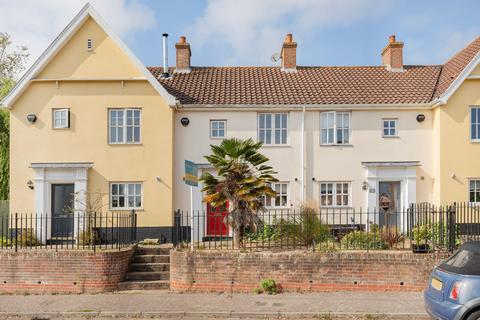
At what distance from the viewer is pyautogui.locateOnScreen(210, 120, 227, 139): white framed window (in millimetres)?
20031

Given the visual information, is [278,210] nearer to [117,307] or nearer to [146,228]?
[146,228]

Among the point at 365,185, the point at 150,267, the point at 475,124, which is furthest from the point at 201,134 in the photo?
the point at 475,124

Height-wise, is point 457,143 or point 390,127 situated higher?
point 390,127

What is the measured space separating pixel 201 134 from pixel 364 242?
8211 millimetres

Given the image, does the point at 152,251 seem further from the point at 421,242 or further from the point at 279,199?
the point at 421,242

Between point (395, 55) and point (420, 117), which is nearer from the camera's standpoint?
point (420, 117)

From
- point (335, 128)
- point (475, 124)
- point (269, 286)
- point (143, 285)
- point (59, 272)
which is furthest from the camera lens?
point (335, 128)

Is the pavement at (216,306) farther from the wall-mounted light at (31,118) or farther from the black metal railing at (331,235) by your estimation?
the wall-mounted light at (31,118)

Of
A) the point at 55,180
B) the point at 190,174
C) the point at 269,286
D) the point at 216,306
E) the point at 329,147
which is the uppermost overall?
the point at 329,147

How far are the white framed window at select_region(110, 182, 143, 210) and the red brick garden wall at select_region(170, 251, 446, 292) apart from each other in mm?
6687

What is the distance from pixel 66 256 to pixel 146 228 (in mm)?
5874

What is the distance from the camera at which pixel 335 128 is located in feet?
66.0

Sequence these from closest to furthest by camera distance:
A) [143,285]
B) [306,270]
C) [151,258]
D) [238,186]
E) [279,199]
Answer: [306,270], [143,285], [238,186], [151,258], [279,199]

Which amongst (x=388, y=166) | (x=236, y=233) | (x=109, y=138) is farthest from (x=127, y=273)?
(x=388, y=166)
